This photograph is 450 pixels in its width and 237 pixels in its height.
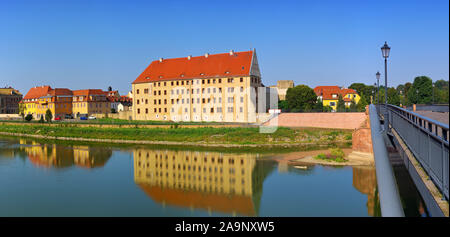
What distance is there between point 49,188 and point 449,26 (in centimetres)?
2215

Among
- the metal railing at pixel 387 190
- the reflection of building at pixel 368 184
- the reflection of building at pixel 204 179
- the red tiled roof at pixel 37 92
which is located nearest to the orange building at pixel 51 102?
the red tiled roof at pixel 37 92

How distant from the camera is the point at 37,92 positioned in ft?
258

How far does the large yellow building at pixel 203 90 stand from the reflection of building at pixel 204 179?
20399 mm

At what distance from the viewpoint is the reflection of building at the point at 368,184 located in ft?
53.4

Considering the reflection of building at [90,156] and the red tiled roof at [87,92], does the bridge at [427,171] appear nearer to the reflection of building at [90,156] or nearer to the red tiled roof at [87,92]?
the reflection of building at [90,156]

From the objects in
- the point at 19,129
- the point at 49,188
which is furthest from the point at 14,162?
the point at 19,129

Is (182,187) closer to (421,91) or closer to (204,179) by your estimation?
(204,179)

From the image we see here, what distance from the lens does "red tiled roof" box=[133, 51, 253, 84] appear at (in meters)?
55.2

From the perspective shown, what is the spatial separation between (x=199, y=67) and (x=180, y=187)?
132 feet

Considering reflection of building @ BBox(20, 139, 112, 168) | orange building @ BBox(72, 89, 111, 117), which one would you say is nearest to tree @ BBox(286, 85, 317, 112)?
reflection of building @ BBox(20, 139, 112, 168)

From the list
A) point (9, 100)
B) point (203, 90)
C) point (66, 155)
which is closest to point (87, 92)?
point (203, 90)

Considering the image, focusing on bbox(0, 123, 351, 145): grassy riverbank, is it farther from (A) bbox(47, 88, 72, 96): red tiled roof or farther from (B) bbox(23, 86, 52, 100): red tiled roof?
(B) bbox(23, 86, 52, 100): red tiled roof

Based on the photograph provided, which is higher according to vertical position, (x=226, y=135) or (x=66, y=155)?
(x=226, y=135)
